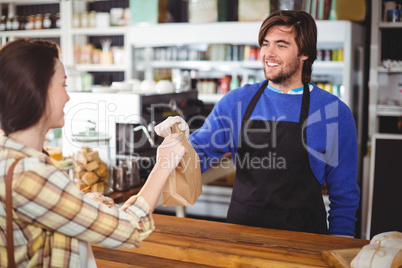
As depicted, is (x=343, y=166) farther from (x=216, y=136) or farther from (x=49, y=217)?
(x=49, y=217)

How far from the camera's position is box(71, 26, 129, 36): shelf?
5.54 meters

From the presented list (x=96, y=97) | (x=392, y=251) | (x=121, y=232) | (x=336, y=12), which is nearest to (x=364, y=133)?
(x=336, y=12)

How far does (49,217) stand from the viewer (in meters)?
1.06

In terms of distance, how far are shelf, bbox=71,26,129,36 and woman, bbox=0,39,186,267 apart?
442 centimetres

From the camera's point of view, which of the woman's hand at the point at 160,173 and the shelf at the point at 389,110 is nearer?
the woman's hand at the point at 160,173

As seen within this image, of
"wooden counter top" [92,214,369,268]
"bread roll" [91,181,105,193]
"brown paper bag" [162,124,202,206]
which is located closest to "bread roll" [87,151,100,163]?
"bread roll" [91,181,105,193]

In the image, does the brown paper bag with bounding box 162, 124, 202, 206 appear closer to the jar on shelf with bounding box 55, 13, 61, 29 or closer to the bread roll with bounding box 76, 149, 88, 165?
the bread roll with bounding box 76, 149, 88, 165

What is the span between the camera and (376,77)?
4555mm

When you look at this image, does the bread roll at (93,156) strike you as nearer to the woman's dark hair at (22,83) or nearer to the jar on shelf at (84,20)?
the woman's dark hair at (22,83)

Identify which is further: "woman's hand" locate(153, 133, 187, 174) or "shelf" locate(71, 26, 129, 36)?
"shelf" locate(71, 26, 129, 36)

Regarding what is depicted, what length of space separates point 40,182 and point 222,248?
0.78m

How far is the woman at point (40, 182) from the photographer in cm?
104

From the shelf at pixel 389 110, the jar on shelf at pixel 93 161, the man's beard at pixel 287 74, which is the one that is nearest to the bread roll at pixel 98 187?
the jar on shelf at pixel 93 161

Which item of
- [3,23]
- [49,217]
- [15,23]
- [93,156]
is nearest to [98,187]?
[93,156]
